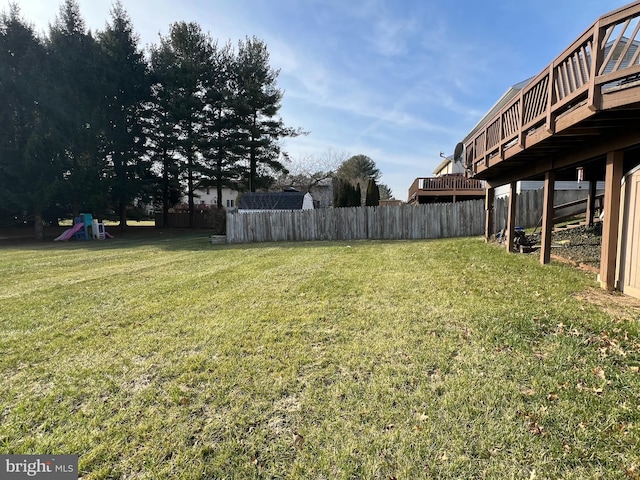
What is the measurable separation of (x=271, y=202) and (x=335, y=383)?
17381 millimetres

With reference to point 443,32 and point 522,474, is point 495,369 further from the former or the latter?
point 443,32

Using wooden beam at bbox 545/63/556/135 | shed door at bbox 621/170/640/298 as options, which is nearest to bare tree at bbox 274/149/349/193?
wooden beam at bbox 545/63/556/135

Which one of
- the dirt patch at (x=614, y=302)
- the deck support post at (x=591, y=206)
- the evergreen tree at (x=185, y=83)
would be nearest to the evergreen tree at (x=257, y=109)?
the evergreen tree at (x=185, y=83)

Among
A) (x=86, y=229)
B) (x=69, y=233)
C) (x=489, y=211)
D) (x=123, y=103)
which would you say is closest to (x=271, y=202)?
(x=86, y=229)

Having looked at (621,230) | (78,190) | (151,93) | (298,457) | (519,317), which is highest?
(151,93)

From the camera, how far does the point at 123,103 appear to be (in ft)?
69.6

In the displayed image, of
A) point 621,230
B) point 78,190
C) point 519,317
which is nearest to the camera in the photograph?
point 519,317

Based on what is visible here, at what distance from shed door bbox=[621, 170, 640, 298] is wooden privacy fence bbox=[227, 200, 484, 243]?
8437 mm

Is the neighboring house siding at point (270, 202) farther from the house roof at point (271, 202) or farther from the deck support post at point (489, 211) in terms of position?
the deck support post at point (489, 211)

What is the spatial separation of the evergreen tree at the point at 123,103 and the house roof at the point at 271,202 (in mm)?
8216

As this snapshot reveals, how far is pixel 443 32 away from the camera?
994cm

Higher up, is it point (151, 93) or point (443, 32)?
point (151, 93)

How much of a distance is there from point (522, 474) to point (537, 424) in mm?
460

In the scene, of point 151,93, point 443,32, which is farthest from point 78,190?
point 443,32
